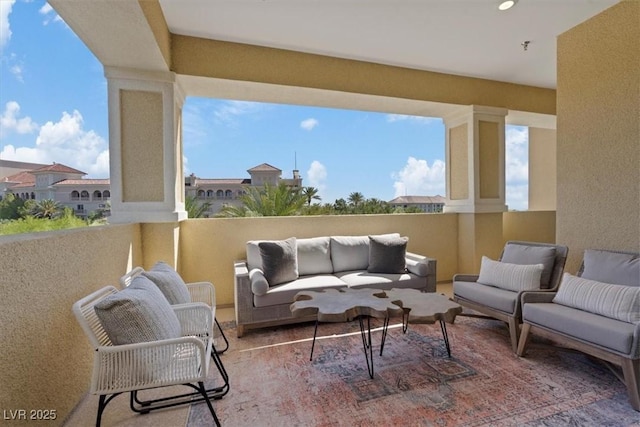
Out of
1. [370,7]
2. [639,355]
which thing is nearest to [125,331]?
[639,355]

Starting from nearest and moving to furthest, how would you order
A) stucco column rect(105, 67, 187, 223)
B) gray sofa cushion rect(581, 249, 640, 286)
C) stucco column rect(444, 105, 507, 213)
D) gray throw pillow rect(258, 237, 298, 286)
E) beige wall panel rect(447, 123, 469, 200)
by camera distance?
gray sofa cushion rect(581, 249, 640, 286), stucco column rect(105, 67, 187, 223), gray throw pillow rect(258, 237, 298, 286), stucco column rect(444, 105, 507, 213), beige wall panel rect(447, 123, 469, 200)

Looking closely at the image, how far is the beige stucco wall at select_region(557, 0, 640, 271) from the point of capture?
2.47 metres

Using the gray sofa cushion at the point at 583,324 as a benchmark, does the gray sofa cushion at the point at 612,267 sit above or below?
above

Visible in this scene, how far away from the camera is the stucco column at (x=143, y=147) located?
289 cm

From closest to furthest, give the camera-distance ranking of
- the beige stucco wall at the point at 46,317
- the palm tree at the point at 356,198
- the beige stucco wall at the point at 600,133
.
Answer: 1. the beige stucco wall at the point at 46,317
2. the beige stucco wall at the point at 600,133
3. the palm tree at the point at 356,198

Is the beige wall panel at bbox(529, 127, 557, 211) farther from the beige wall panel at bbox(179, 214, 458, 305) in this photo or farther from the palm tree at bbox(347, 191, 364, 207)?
the palm tree at bbox(347, 191, 364, 207)

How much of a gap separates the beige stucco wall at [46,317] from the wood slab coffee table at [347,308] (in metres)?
1.32

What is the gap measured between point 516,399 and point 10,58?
385cm

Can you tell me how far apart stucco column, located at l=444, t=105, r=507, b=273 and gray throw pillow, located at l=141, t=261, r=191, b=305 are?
393 cm

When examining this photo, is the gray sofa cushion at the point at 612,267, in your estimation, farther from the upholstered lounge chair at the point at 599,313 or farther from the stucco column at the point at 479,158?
the stucco column at the point at 479,158

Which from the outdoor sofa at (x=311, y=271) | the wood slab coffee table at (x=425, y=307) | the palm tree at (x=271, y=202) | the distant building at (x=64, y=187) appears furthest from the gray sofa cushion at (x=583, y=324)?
the distant building at (x=64, y=187)

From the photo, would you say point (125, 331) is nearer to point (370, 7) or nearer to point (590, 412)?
→ point (590, 412)

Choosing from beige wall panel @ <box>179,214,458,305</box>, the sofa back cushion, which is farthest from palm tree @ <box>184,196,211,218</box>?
the sofa back cushion

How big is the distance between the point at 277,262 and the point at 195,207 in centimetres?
173
